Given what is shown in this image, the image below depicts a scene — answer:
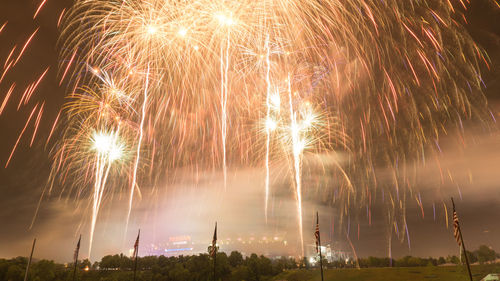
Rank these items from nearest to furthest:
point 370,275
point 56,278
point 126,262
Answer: point 370,275 → point 56,278 → point 126,262

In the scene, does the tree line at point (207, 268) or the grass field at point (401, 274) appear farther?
the tree line at point (207, 268)

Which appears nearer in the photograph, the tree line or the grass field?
the grass field

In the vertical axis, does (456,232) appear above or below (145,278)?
above

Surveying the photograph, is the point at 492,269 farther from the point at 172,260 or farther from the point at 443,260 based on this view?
the point at 172,260

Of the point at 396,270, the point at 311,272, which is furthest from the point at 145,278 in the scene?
the point at 396,270

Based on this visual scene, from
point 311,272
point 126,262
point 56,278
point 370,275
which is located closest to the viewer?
point 370,275

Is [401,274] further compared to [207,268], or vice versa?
[207,268]

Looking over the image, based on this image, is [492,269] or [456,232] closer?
[456,232]
